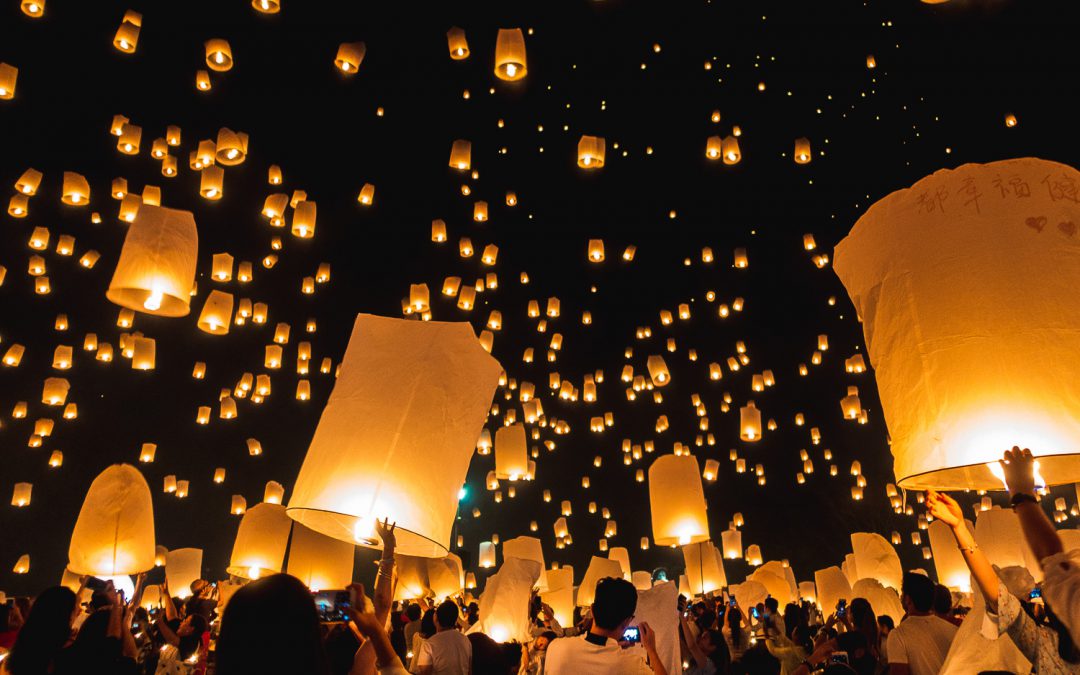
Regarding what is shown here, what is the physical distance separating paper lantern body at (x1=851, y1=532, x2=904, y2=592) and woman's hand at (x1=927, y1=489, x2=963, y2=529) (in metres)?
9.12

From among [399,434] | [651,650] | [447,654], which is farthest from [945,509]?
[447,654]

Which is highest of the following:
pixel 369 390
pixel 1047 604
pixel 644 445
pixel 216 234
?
pixel 216 234

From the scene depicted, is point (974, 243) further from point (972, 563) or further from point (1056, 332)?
point (972, 563)

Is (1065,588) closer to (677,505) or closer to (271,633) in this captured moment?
(271,633)

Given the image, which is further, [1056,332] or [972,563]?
[972,563]

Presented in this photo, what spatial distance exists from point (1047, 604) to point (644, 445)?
1710 centimetres

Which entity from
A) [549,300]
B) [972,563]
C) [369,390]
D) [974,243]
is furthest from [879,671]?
[549,300]

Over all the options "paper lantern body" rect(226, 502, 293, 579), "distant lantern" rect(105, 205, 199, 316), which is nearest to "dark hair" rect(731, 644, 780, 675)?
"distant lantern" rect(105, 205, 199, 316)

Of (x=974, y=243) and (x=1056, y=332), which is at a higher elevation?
(x=974, y=243)

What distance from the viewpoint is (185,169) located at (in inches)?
522

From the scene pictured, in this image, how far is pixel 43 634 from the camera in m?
2.47

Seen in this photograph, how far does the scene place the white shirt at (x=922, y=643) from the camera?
3.46 metres

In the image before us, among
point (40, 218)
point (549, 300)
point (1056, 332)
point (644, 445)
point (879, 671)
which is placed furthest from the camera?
point (644, 445)

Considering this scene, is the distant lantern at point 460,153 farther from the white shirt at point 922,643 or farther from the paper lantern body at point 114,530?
the white shirt at point 922,643
